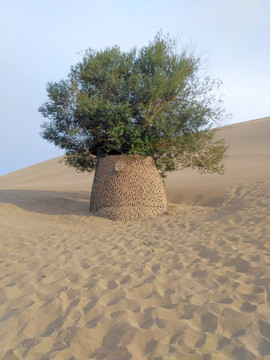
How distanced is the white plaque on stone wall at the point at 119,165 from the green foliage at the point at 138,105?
396 millimetres

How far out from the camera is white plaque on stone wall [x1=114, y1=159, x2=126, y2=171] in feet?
28.8

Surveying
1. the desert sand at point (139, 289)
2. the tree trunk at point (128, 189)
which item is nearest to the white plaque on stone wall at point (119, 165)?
the tree trunk at point (128, 189)

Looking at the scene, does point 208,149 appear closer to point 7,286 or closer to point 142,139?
point 142,139

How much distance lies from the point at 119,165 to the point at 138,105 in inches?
69.8

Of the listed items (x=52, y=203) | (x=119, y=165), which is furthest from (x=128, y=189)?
(x=52, y=203)

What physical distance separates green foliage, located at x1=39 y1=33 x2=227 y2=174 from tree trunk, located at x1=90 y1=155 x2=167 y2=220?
40cm

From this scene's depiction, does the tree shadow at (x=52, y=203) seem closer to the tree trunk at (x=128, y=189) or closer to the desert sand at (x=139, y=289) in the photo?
the tree trunk at (x=128, y=189)

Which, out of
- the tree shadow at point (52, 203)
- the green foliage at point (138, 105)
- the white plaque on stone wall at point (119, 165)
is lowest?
the tree shadow at point (52, 203)

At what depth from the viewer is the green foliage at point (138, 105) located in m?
8.55

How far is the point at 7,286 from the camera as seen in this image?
3.94 metres

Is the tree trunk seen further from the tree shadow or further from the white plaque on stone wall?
the tree shadow

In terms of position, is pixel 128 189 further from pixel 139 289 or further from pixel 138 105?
pixel 139 289

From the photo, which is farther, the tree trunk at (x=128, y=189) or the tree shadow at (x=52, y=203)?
the tree shadow at (x=52, y=203)

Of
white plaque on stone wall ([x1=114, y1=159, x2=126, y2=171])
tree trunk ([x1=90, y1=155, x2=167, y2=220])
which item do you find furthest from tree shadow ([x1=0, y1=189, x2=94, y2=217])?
white plaque on stone wall ([x1=114, y1=159, x2=126, y2=171])
